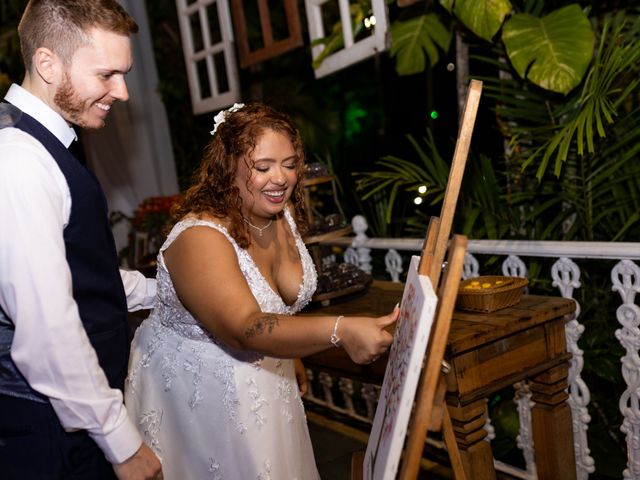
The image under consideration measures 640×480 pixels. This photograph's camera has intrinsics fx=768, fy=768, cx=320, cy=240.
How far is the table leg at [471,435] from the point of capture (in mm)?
2295

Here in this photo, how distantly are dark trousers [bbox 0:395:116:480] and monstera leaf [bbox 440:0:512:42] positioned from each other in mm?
2543

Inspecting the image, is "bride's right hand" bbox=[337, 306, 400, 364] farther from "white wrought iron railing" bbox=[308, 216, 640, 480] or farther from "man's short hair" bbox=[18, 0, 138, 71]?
"white wrought iron railing" bbox=[308, 216, 640, 480]

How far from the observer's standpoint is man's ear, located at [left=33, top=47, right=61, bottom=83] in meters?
1.51

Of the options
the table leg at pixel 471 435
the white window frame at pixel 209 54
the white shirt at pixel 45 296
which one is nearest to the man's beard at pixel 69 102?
the white shirt at pixel 45 296

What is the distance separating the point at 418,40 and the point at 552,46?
819 mm

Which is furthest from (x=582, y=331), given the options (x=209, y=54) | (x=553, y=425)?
(x=209, y=54)

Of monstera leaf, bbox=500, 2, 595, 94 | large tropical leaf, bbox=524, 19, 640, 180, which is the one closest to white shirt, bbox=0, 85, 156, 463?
large tropical leaf, bbox=524, 19, 640, 180

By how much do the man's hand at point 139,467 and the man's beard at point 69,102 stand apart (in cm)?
68

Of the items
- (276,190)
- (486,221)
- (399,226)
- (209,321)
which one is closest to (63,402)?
(209,321)

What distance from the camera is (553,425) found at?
2.56 m

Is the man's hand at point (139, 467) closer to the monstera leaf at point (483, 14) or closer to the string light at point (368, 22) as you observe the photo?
the monstera leaf at point (483, 14)

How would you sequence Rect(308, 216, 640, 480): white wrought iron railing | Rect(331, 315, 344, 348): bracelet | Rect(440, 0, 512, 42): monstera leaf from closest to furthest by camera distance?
1. Rect(331, 315, 344, 348): bracelet
2. Rect(308, 216, 640, 480): white wrought iron railing
3. Rect(440, 0, 512, 42): monstera leaf

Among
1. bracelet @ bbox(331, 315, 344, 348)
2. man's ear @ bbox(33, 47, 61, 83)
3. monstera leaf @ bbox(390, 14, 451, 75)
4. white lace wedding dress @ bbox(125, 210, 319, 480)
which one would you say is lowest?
white lace wedding dress @ bbox(125, 210, 319, 480)

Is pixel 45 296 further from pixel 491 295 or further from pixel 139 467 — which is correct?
pixel 491 295
